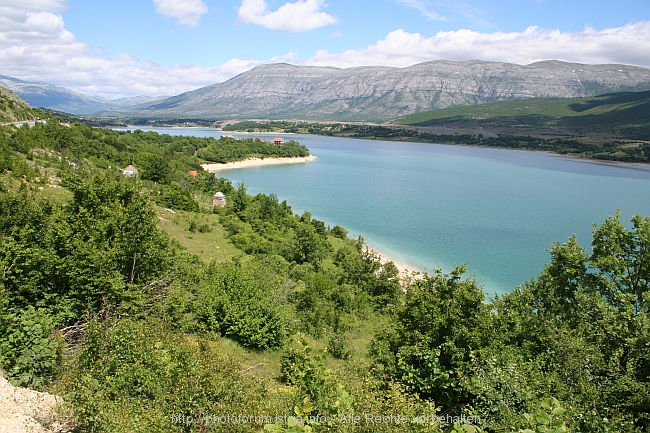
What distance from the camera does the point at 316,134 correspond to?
18938cm

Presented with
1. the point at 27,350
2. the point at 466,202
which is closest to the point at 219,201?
the point at 27,350

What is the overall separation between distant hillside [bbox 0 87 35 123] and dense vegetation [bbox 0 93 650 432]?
101 feet

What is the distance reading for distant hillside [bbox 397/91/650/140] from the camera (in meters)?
138

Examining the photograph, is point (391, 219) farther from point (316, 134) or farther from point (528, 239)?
point (316, 134)

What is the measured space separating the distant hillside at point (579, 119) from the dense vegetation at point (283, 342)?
145248 millimetres

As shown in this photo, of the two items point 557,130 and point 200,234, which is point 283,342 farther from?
point 557,130

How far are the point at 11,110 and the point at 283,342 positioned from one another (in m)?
41.2

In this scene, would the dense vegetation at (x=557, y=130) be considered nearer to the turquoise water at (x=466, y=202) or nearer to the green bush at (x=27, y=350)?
the turquoise water at (x=466, y=202)

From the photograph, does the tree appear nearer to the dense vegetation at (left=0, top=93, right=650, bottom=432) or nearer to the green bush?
the dense vegetation at (left=0, top=93, right=650, bottom=432)

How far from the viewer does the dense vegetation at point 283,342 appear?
5621 millimetres

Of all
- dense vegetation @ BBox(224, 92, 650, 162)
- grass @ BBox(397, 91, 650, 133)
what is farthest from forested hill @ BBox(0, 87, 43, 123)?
grass @ BBox(397, 91, 650, 133)

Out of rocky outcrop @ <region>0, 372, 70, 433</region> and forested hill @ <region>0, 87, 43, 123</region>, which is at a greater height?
forested hill @ <region>0, 87, 43, 123</region>

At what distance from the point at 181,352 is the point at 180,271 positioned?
678cm

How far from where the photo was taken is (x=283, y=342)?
1194cm
